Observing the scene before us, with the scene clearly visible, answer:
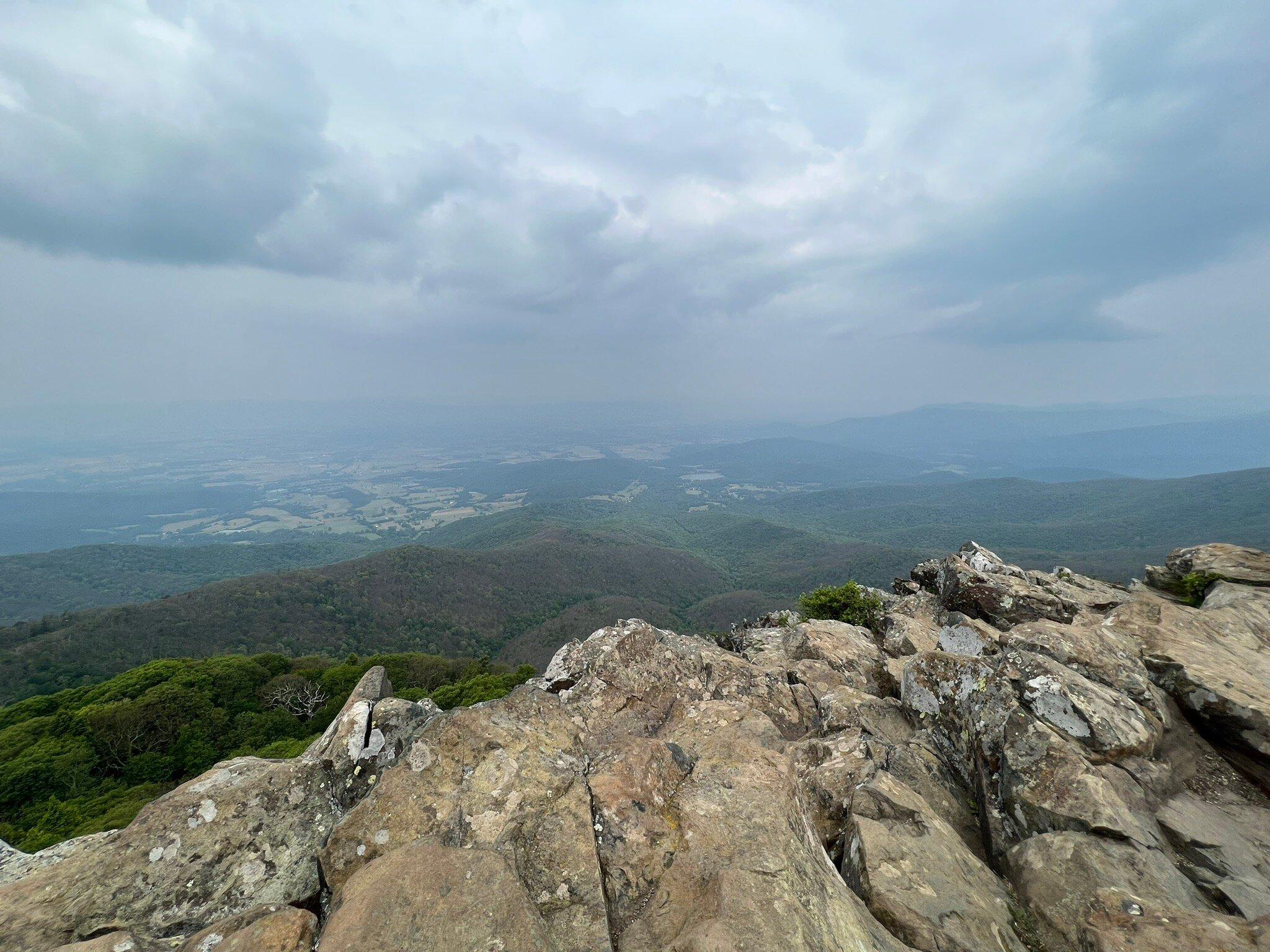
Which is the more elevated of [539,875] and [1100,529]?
[539,875]

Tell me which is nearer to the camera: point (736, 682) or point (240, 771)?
point (240, 771)

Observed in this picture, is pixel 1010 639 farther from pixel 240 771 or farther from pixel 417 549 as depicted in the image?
pixel 417 549

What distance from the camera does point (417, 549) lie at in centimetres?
13850

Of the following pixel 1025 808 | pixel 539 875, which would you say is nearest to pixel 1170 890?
pixel 1025 808

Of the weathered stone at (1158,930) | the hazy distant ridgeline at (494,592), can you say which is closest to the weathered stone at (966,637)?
the weathered stone at (1158,930)

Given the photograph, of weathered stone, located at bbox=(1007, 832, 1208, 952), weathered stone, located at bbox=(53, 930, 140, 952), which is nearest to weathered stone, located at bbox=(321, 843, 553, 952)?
weathered stone, located at bbox=(53, 930, 140, 952)

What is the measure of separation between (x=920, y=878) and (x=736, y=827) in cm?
304

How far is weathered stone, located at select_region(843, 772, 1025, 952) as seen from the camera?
715cm

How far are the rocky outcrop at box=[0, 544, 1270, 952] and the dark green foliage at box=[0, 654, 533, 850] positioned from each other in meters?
26.6

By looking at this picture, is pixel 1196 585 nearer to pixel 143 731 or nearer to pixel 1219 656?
pixel 1219 656

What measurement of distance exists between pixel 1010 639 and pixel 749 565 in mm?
175597

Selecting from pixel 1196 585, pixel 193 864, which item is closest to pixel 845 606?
pixel 1196 585

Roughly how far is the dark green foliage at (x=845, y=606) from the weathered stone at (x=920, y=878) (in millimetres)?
18354

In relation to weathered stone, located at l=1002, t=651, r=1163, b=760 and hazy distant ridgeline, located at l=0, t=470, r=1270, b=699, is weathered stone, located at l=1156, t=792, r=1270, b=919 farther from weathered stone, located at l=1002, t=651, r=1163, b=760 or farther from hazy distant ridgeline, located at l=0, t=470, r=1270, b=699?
hazy distant ridgeline, located at l=0, t=470, r=1270, b=699
